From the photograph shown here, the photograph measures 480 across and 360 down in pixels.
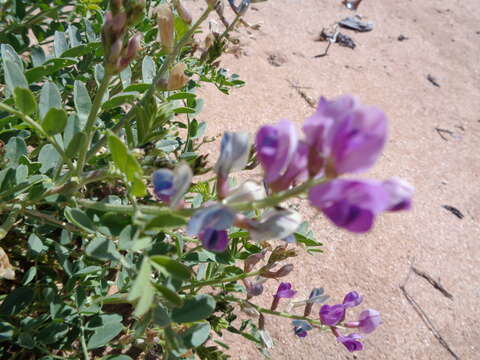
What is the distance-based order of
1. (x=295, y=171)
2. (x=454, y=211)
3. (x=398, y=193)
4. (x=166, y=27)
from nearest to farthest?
1. (x=398, y=193)
2. (x=295, y=171)
3. (x=166, y=27)
4. (x=454, y=211)

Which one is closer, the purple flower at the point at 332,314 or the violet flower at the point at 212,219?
the violet flower at the point at 212,219

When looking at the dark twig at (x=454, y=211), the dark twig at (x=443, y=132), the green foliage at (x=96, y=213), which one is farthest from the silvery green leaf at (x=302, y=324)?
the dark twig at (x=443, y=132)

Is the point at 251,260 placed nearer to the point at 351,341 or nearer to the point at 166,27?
the point at 351,341

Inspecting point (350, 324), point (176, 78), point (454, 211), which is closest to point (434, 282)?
point (454, 211)

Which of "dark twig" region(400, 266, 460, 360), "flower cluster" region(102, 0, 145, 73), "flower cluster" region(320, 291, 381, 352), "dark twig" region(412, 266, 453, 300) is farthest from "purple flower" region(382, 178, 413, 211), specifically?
"dark twig" region(412, 266, 453, 300)

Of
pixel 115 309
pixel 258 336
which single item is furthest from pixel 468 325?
pixel 115 309

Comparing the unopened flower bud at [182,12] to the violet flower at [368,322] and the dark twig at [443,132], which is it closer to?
the violet flower at [368,322]
